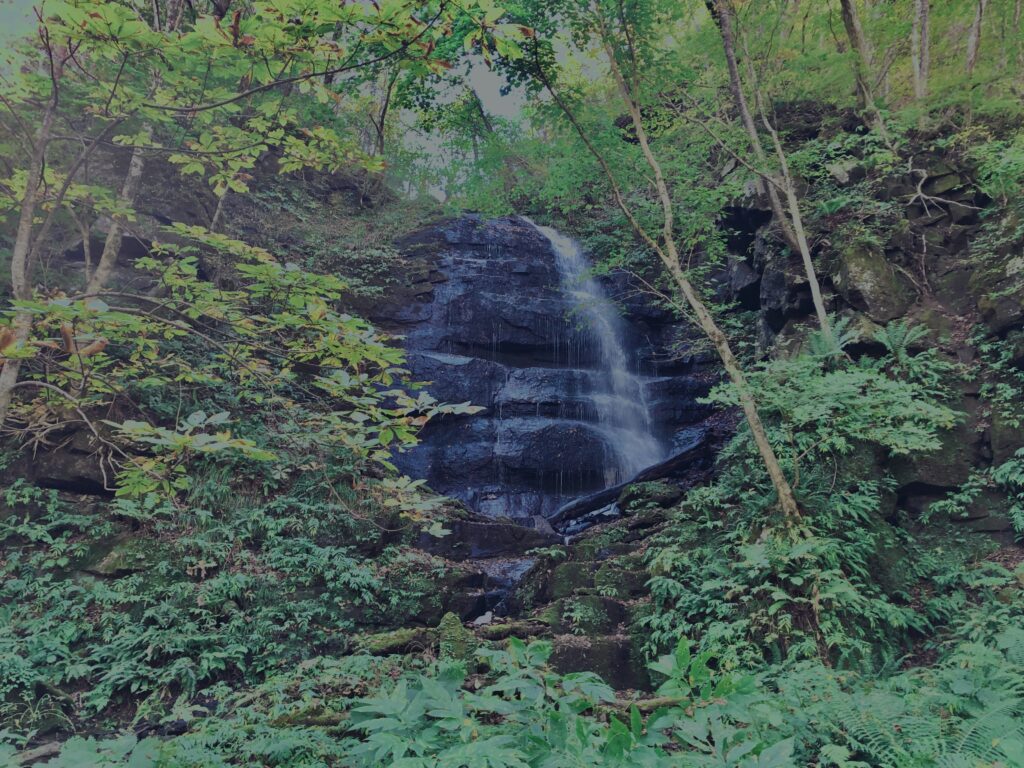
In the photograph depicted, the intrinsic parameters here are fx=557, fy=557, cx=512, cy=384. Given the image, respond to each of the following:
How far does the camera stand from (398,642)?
5.46m

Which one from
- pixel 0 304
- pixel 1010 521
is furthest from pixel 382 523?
pixel 1010 521

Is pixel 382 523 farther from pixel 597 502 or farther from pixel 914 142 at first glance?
pixel 914 142

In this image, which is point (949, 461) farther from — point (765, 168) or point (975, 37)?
point (975, 37)

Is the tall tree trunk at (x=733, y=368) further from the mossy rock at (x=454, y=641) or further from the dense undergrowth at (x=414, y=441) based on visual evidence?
the mossy rock at (x=454, y=641)

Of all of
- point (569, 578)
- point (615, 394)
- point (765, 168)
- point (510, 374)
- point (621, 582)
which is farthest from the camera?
point (615, 394)

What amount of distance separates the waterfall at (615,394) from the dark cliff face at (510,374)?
0.60 ft

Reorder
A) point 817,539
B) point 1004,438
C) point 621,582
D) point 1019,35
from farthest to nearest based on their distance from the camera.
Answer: point 1019,35, point 621,582, point 1004,438, point 817,539

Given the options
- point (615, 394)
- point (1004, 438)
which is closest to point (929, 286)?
point (1004, 438)

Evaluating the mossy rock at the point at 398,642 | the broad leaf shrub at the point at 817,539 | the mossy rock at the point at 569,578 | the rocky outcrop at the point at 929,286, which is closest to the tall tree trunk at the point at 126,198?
the mossy rock at the point at 398,642

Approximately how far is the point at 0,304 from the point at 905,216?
13.8m

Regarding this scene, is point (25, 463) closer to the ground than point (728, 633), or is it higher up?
higher up

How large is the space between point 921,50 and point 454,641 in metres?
12.4

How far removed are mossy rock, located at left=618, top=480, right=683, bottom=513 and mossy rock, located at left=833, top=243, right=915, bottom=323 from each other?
3.83 m

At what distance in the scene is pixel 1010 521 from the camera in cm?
569
